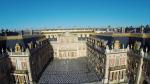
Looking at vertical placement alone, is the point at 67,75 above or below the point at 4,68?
below

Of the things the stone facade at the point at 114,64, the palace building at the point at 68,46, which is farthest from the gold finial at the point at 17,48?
the palace building at the point at 68,46

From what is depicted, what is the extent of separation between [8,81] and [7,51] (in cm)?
794

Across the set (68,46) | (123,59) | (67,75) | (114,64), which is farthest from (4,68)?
(68,46)

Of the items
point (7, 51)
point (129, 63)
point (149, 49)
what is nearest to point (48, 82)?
point (7, 51)

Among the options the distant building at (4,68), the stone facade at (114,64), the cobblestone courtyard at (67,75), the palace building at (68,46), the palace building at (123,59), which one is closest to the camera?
the distant building at (4,68)

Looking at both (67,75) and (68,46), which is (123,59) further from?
(68,46)

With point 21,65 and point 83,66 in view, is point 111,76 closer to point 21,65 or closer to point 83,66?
point 83,66

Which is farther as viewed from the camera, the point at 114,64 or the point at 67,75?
the point at 67,75

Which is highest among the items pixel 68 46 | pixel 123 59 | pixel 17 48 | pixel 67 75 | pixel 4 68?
pixel 17 48

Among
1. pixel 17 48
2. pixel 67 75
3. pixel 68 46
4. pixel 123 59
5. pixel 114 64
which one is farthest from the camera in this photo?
pixel 68 46

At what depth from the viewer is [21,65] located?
46.5m

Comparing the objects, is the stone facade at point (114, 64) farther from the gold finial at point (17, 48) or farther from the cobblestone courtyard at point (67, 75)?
the gold finial at point (17, 48)

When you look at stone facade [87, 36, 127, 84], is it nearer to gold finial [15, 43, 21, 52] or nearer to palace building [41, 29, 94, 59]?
gold finial [15, 43, 21, 52]

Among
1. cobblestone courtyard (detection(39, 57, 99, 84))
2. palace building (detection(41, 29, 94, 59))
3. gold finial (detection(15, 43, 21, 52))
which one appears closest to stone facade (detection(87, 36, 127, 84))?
cobblestone courtyard (detection(39, 57, 99, 84))
